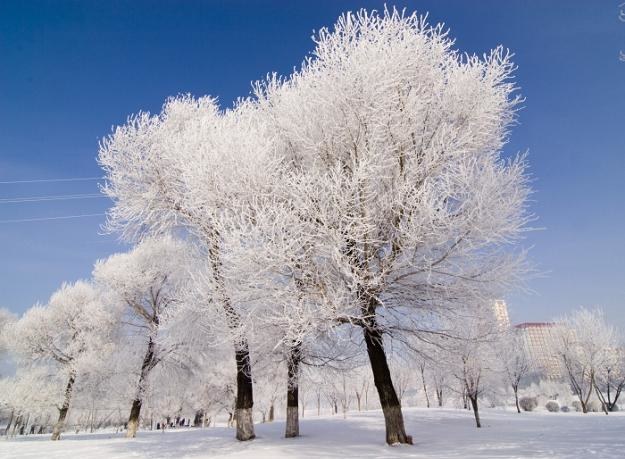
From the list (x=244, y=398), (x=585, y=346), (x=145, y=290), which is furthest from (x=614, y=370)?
(x=145, y=290)

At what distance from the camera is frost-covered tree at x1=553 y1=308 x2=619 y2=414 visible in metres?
35.7

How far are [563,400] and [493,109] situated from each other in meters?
77.9

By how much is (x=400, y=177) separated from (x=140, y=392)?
17.9 metres

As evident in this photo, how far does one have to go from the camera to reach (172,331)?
13.1 m

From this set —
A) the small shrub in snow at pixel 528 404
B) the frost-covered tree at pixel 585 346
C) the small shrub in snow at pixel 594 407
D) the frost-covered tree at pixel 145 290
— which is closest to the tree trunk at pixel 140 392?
the frost-covered tree at pixel 145 290

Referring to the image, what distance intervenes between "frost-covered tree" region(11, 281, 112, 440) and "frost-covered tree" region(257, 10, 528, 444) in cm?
1944

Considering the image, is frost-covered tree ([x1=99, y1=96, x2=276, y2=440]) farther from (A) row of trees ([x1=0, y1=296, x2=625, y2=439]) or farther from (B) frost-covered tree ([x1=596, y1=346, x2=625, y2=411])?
(B) frost-covered tree ([x1=596, y1=346, x2=625, y2=411])

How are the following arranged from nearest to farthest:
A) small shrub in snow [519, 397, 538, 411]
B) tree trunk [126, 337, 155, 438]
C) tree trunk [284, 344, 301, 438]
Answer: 1. tree trunk [284, 344, 301, 438]
2. tree trunk [126, 337, 155, 438]
3. small shrub in snow [519, 397, 538, 411]

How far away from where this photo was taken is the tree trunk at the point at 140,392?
62.5ft

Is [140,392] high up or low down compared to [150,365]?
down

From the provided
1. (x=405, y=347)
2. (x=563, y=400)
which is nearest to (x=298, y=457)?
(x=405, y=347)

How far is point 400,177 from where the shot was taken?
831 cm

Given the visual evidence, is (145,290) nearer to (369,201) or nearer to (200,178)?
(200,178)

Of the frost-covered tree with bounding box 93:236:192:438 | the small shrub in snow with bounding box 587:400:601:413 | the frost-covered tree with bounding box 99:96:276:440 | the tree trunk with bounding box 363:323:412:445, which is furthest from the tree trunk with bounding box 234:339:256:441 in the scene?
the small shrub in snow with bounding box 587:400:601:413
